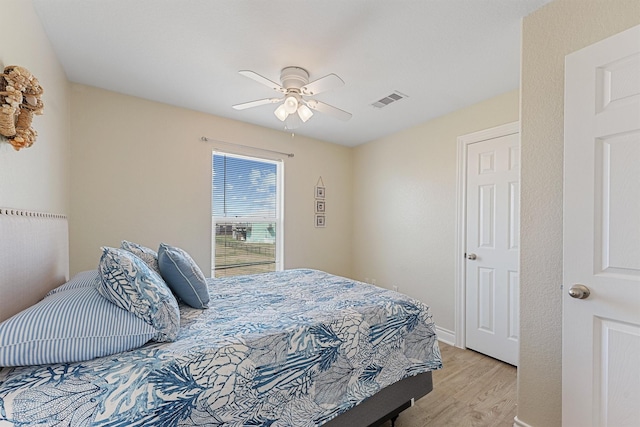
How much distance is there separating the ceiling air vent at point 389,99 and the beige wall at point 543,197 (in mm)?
1078

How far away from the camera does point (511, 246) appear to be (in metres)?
2.57

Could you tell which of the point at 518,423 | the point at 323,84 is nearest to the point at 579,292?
the point at 518,423

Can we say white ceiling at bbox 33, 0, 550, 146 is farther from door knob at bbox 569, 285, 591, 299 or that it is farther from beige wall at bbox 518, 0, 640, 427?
door knob at bbox 569, 285, 591, 299

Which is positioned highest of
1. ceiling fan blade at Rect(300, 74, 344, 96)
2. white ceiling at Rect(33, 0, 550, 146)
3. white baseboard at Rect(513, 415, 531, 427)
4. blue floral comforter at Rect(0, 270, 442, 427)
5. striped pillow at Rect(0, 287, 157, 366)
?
white ceiling at Rect(33, 0, 550, 146)

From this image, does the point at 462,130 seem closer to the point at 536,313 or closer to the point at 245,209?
the point at 536,313

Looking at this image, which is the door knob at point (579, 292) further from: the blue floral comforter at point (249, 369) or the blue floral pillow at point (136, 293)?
the blue floral pillow at point (136, 293)

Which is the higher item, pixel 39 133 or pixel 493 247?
pixel 39 133

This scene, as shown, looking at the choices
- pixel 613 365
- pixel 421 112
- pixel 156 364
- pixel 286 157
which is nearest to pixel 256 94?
pixel 286 157

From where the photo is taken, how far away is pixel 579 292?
4.33 feet

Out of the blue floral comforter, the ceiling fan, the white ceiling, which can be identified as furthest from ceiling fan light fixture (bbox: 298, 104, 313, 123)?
the blue floral comforter

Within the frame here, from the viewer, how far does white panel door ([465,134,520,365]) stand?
2557 mm

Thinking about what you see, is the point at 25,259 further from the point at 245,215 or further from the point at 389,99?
the point at 389,99

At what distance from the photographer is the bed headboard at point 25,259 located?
109 cm

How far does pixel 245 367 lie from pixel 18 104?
1.48 m
